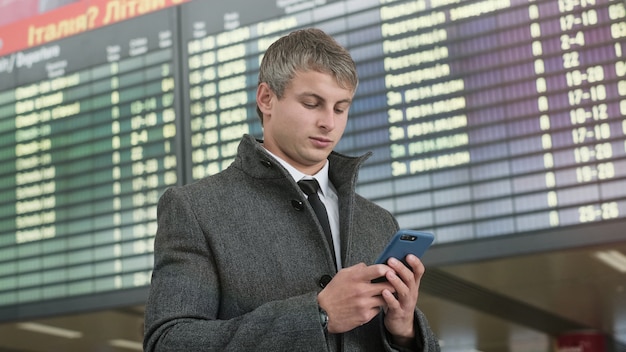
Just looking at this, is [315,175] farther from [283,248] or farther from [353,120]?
[353,120]

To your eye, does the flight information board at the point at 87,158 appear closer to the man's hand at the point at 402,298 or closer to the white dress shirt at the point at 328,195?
the white dress shirt at the point at 328,195

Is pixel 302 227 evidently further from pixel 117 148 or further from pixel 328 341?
pixel 117 148

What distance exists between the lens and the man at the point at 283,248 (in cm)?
104

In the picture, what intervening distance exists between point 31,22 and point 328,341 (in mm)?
3965

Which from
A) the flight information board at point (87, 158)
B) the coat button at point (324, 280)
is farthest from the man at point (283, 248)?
the flight information board at point (87, 158)

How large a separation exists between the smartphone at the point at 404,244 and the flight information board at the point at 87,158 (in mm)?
3261

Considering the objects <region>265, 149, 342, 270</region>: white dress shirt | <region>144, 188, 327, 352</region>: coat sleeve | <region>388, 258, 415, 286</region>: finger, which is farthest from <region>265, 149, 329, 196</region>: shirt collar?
<region>388, 258, 415, 286</region>: finger

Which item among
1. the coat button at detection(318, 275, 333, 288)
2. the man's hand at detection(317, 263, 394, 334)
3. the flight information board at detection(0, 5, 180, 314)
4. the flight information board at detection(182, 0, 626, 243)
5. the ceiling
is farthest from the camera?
the flight information board at detection(0, 5, 180, 314)

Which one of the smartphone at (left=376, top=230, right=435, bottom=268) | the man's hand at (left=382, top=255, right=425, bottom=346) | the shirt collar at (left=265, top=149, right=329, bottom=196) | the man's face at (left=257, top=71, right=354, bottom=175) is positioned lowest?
the man's hand at (left=382, top=255, right=425, bottom=346)

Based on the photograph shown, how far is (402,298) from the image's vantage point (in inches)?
41.2

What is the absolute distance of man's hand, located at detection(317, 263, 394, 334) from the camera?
1.00 m

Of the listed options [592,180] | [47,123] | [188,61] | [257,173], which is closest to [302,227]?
[257,173]

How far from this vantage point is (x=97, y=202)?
4438 millimetres

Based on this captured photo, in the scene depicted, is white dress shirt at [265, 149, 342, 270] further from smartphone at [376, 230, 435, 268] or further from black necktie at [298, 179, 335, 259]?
smartphone at [376, 230, 435, 268]
